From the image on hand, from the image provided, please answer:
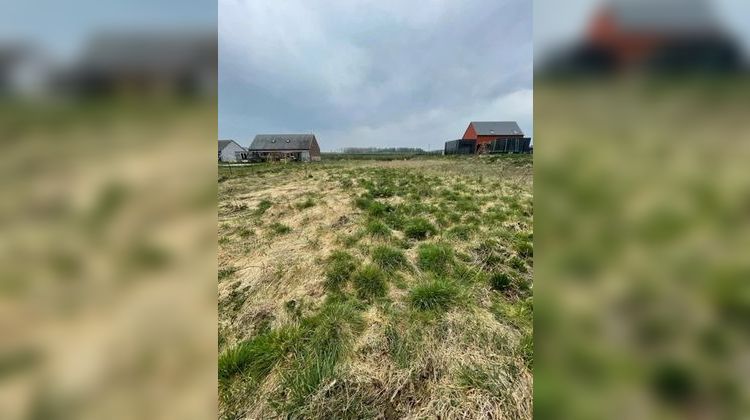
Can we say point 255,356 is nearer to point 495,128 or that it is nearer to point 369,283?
point 369,283

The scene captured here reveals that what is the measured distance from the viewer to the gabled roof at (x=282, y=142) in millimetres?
62153

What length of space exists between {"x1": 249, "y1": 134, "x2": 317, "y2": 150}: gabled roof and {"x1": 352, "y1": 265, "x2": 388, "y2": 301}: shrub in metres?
61.0

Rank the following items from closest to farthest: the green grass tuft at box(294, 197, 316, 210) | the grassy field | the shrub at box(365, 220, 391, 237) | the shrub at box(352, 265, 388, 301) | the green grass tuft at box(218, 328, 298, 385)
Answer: the grassy field
the green grass tuft at box(218, 328, 298, 385)
the shrub at box(352, 265, 388, 301)
the shrub at box(365, 220, 391, 237)
the green grass tuft at box(294, 197, 316, 210)

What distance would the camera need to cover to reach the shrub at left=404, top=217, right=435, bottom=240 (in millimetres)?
6747

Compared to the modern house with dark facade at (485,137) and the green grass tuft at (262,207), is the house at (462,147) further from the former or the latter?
the green grass tuft at (262,207)

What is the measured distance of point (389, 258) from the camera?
5203 mm

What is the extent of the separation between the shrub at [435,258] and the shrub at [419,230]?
98 cm

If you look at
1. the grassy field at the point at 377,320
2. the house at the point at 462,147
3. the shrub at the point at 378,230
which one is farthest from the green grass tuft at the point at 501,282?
the house at the point at 462,147

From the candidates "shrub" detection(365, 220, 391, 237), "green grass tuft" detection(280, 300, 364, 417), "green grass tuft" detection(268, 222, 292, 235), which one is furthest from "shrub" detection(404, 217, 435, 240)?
"green grass tuft" detection(280, 300, 364, 417)
